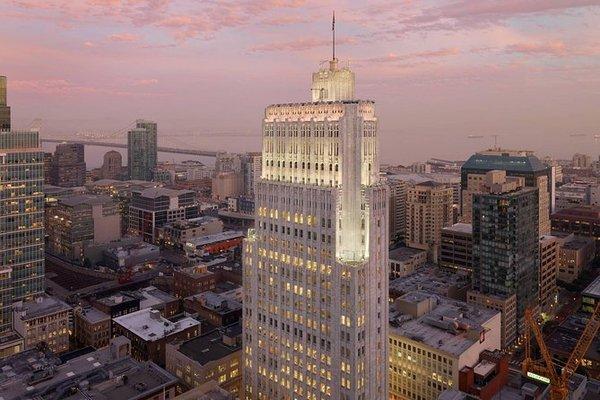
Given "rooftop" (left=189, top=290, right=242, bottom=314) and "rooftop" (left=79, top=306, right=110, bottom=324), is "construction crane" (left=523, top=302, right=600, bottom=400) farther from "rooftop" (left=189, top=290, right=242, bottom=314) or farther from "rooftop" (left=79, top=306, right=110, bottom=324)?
"rooftop" (left=79, top=306, right=110, bottom=324)

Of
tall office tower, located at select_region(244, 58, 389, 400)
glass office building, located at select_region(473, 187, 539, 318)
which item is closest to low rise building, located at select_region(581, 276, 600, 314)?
glass office building, located at select_region(473, 187, 539, 318)

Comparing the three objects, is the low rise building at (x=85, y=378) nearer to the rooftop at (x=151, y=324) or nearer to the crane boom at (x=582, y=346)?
the rooftop at (x=151, y=324)

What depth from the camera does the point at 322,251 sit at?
10550 centimetres

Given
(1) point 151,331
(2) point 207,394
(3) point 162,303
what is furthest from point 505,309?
(3) point 162,303

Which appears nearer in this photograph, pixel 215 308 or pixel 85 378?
pixel 85 378

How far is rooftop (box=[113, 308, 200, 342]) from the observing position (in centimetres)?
15712

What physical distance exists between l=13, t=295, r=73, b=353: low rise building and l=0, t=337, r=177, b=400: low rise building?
29.1 meters

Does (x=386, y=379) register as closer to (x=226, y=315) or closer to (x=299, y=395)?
(x=299, y=395)

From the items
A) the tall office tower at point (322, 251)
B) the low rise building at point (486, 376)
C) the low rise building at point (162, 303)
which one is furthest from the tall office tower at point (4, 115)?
the low rise building at point (486, 376)

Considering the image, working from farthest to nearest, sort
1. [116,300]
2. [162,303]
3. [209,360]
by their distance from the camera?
[162,303]
[116,300]
[209,360]

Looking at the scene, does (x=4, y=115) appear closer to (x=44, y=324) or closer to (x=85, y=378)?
(x=44, y=324)

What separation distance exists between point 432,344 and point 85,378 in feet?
281

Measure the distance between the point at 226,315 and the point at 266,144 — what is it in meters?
77.5

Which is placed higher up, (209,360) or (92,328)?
(209,360)
